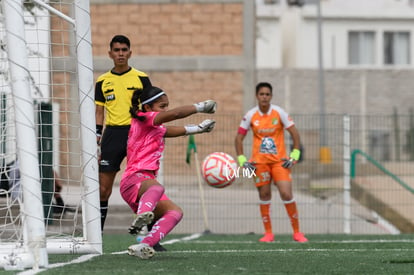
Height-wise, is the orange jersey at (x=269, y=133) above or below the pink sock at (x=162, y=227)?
above

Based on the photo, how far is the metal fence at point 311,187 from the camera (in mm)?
18078

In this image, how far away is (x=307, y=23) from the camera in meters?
55.6

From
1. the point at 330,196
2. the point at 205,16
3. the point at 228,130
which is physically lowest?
the point at 330,196

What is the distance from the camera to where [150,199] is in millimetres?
9234

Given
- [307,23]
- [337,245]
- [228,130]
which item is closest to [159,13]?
[228,130]

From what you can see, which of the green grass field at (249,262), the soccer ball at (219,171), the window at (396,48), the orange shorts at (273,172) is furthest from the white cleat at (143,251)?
the window at (396,48)

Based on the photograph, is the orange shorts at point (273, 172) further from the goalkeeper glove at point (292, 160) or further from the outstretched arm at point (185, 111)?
the outstretched arm at point (185, 111)

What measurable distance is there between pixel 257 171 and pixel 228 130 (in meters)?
4.38

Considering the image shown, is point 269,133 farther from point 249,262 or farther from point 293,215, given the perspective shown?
point 249,262

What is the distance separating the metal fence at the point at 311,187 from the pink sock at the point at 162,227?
818cm

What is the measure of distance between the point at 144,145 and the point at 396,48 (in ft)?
164

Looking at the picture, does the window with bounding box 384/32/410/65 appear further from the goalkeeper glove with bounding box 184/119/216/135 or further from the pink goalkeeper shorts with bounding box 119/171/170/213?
the goalkeeper glove with bounding box 184/119/216/135

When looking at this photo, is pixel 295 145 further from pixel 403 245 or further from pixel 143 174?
pixel 143 174

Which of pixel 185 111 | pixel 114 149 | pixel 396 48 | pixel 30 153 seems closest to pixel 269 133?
pixel 114 149
